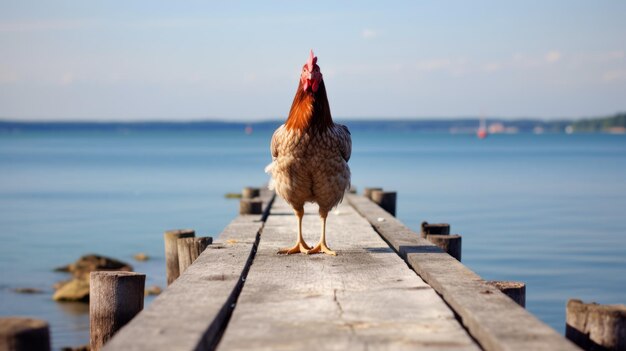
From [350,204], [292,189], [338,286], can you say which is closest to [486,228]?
[350,204]

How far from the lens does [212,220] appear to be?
2722cm

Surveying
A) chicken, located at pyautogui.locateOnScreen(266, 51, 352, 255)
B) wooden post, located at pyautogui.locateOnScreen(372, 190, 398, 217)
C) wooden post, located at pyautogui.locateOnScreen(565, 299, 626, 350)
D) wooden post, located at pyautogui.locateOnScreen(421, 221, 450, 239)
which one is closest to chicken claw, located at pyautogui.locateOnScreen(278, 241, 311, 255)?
chicken, located at pyautogui.locateOnScreen(266, 51, 352, 255)

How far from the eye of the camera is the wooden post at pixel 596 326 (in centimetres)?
511

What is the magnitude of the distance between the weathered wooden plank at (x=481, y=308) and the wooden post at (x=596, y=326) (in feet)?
1.15

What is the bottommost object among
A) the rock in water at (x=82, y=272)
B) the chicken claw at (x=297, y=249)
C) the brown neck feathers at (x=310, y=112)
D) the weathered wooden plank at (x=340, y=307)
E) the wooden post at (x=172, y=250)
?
the rock in water at (x=82, y=272)

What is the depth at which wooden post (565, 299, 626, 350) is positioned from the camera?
16.8ft

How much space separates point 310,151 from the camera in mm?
8188

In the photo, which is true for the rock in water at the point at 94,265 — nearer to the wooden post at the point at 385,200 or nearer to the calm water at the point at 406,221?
the calm water at the point at 406,221

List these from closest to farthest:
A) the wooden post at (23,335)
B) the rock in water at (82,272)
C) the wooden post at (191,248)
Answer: the wooden post at (23,335) → the wooden post at (191,248) → the rock in water at (82,272)

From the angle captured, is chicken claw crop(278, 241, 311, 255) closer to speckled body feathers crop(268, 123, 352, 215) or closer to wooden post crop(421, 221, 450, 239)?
speckled body feathers crop(268, 123, 352, 215)

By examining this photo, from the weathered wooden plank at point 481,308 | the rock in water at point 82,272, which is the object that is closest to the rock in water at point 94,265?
the rock in water at point 82,272

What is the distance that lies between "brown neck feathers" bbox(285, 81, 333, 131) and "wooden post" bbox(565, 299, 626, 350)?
135 inches

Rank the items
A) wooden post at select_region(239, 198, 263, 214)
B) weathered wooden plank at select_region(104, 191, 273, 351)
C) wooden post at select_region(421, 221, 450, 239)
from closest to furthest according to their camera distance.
A: weathered wooden plank at select_region(104, 191, 273, 351) → wooden post at select_region(421, 221, 450, 239) → wooden post at select_region(239, 198, 263, 214)

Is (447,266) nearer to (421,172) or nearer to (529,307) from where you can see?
(529,307)
